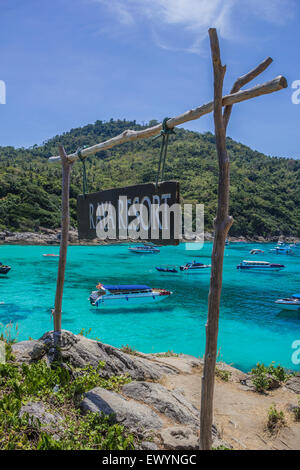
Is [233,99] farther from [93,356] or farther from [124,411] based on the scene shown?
[93,356]

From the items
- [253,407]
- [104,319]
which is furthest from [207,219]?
[253,407]

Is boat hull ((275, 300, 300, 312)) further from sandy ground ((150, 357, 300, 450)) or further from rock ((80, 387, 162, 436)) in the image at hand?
rock ((80, 387, 162, 436))

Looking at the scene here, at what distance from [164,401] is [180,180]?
7722 cm

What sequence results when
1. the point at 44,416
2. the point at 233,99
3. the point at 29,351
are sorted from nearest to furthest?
1. the point at 233,99
2. the point at 44,416
3. the point at 29,351

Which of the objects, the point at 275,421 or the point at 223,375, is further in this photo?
the point at 223,375

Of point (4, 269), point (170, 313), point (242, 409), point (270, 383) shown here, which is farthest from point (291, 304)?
point (4, 269)

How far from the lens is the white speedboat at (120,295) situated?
822 inches

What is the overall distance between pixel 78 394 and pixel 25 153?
114 m

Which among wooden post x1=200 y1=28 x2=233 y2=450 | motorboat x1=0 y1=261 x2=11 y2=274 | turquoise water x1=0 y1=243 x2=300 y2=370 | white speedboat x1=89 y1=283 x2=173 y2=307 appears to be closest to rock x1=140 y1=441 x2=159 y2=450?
wooden post x1=200 y1=28 x2=233 y2=450

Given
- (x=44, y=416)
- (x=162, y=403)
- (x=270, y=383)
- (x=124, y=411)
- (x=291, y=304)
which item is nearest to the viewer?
(x=44, y=416)

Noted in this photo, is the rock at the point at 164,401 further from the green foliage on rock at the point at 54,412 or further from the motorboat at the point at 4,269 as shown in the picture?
the motorboat at the point at 4,269

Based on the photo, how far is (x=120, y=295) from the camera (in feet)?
70.0

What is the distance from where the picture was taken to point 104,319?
19234 mm

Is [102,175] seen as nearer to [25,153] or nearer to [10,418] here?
[25,153]
